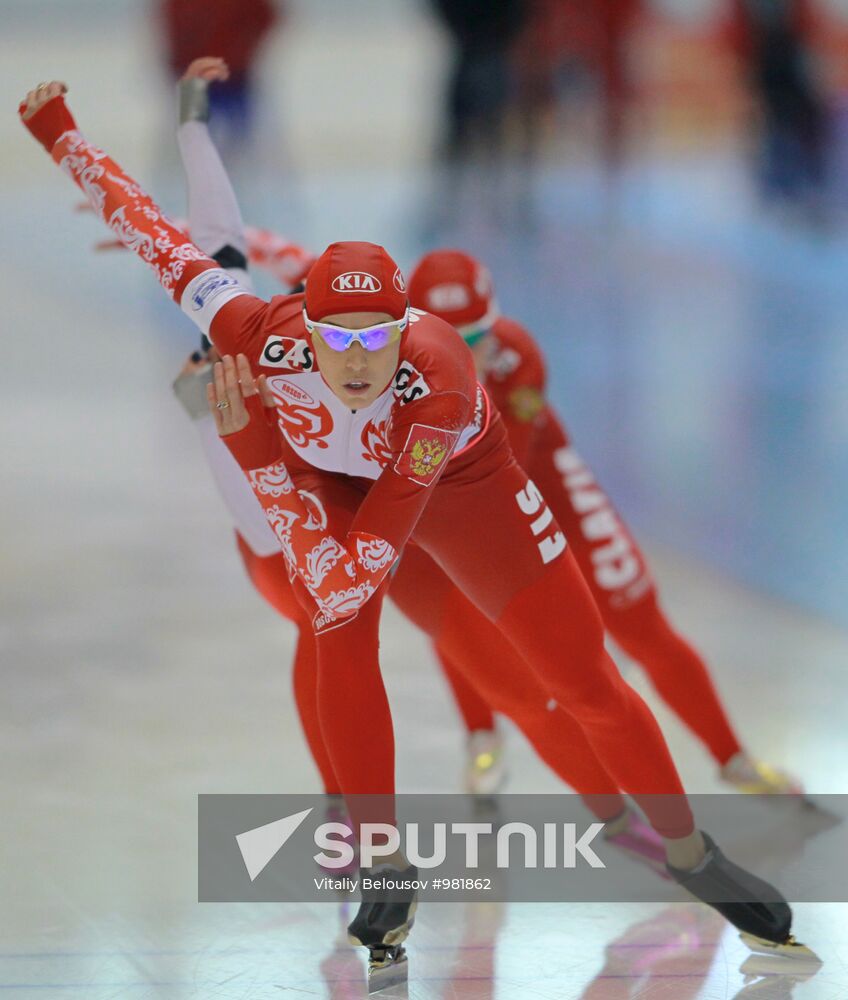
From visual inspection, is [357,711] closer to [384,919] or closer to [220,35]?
[384,919]

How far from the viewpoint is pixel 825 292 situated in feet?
35.3

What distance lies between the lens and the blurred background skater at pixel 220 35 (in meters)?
11.9

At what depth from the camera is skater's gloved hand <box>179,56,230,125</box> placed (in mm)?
4188

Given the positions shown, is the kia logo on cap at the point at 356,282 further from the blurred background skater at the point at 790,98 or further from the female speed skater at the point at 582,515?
the blurred background skater at the point at 790,98

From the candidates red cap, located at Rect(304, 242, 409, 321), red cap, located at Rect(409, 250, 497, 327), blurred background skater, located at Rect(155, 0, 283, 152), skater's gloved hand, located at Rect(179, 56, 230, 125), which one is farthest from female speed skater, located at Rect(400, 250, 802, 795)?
blurred background skater, located at Rect(155, 0, 283, 152)

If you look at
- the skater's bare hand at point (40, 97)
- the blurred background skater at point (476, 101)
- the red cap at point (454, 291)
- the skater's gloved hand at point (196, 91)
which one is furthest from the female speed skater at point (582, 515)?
the blurred background skater at point (476, 101)

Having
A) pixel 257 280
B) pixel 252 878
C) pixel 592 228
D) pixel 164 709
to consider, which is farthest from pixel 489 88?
pixel 252 878

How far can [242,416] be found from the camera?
320 cm

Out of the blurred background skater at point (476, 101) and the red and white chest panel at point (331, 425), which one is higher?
the blurred background skater at point (476, 101)

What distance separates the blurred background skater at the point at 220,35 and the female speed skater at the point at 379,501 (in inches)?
338

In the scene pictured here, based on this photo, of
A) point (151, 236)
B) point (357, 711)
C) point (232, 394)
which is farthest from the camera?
point (151, 236)

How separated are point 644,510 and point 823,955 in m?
3.32
